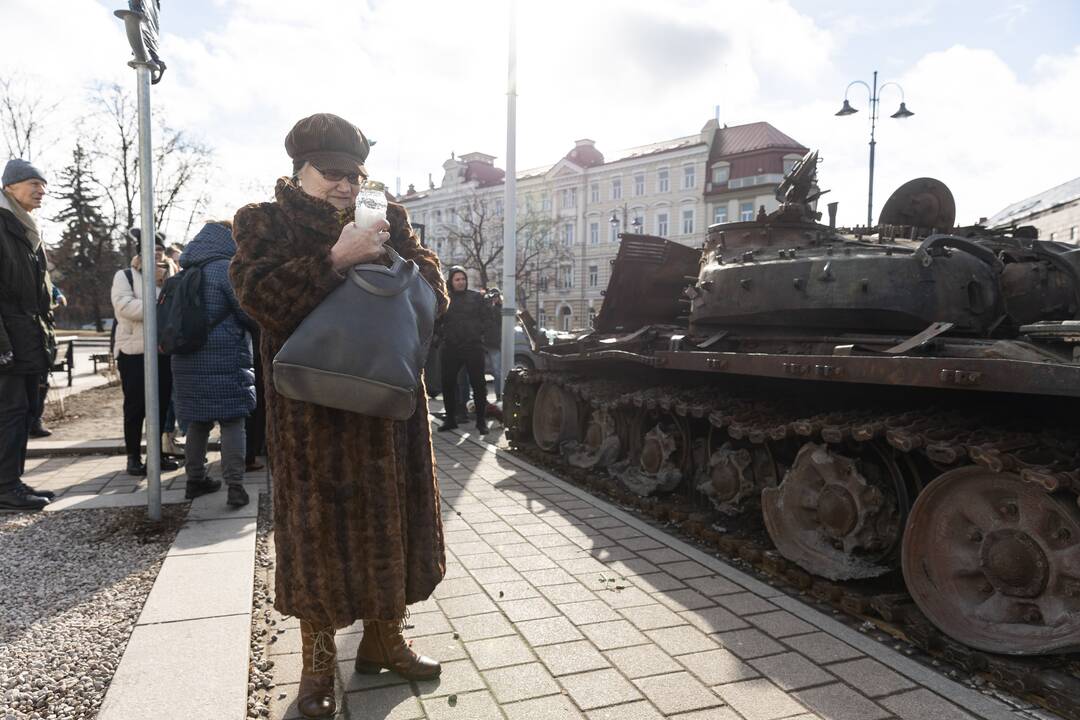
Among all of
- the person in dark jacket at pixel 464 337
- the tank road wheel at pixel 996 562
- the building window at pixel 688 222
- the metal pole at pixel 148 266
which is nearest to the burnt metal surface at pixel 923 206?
the tank road wheel at pixel 996 562

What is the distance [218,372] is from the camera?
5.23 m

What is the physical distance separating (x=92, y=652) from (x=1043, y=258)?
19.1 ft

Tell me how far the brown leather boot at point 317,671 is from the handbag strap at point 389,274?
1.24 metres

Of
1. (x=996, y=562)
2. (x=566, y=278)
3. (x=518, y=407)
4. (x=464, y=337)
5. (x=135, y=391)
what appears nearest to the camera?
(x=996, y=562)

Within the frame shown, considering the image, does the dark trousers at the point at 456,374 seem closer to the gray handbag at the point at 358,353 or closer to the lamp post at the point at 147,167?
the lamp post at the point at 147,167

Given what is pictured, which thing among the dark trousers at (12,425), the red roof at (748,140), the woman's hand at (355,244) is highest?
the red roof at (748,140)

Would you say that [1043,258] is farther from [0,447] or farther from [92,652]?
[0,447]

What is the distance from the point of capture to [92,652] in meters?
3.13

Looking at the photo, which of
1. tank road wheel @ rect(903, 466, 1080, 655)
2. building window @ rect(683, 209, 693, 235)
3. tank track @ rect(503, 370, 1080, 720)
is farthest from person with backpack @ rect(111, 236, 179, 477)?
building window @ rect(683, 209, 693, 235)

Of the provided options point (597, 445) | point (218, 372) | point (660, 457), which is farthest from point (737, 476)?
point (218, 372)

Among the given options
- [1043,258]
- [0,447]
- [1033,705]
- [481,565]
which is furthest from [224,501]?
[1043,258]

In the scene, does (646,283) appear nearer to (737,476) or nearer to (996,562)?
(737,476)

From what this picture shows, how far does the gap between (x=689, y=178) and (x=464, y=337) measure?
130 ft

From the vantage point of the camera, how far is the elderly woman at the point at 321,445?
8.23 ft
